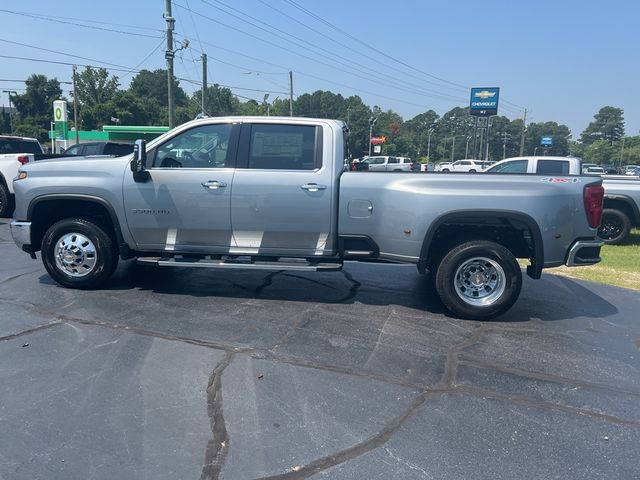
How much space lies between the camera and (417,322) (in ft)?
18.7

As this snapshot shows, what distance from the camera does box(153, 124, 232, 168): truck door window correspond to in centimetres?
604

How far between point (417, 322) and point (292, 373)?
1941mm

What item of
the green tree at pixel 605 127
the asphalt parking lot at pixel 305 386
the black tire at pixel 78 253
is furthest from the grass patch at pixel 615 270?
the green tree at pixel 605 127

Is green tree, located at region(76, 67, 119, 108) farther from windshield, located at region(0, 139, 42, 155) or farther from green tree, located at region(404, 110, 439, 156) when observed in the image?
windshield, located at region(0, 139, 42, 155)

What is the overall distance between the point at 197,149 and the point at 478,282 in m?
3.52

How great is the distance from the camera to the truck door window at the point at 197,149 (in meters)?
6.04

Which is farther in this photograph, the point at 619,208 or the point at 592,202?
the point at 619,208

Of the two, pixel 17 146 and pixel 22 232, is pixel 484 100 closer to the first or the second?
pixel 17 146

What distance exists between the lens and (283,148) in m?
6.01

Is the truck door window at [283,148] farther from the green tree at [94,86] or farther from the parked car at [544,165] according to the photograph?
the green tree at [94,86]

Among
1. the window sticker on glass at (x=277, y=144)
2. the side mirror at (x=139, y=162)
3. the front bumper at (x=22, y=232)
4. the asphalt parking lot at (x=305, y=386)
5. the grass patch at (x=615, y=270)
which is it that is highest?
the window sticker on glass at (x=277, y=144)

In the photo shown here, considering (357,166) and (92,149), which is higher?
→ (92,149)

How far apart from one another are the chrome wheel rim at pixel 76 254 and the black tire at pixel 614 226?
33.3 feet

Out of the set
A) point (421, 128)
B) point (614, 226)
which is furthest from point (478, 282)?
point (421, 128)
